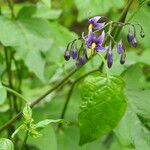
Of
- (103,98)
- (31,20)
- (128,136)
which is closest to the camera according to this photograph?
(103,98)

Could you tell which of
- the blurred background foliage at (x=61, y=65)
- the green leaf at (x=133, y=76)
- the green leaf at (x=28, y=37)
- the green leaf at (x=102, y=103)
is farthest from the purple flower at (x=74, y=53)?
the green leaf at (x=28, y=37)

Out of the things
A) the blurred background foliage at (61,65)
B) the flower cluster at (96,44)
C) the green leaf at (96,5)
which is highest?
the flower cluster at (96,44)

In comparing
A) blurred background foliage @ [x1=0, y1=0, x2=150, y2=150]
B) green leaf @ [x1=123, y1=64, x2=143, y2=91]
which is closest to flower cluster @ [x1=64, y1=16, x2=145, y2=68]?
blurred background foliage @ [x1=0, y1=0, x2=150, y2=150]

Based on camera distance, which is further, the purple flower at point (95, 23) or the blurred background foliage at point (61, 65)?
the blurred background foliage at point (61, 65)

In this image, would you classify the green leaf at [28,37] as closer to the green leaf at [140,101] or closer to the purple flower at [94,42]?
the green leaf at [140,101]

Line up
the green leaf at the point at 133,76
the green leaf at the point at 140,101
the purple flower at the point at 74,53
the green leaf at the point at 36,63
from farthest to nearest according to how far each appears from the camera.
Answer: the green leaf at the point at 36,63 < the green leaf at the point at 133,76 < the green leaf at the point at 140,101 < the purple flower at the point at 74,53

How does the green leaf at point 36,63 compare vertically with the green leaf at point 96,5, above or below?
below

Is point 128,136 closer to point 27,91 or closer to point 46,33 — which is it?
point 46,33

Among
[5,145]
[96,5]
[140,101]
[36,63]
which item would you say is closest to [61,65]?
[36,63]

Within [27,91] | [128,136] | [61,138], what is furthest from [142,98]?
[27,91]

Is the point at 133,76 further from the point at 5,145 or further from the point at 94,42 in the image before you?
the point at 5,145
